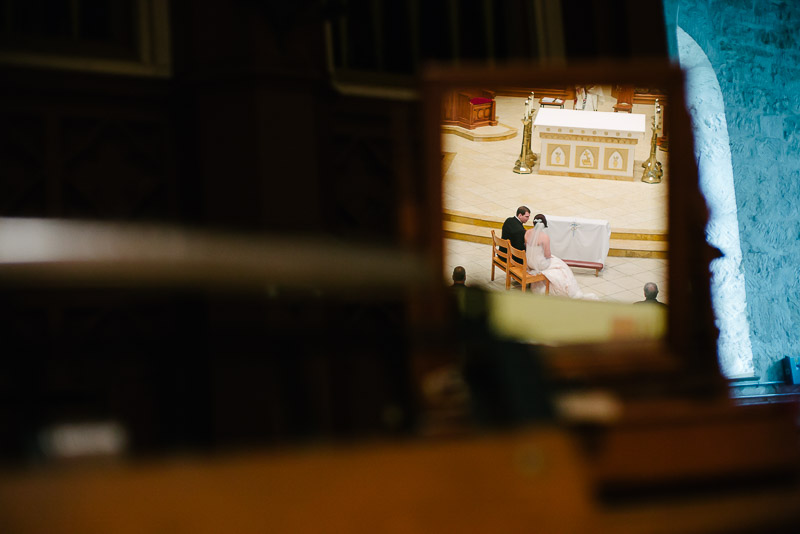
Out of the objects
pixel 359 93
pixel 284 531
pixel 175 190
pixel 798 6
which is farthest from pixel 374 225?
pixel 798 6

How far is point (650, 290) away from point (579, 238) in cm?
69

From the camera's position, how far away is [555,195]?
3.72 meters

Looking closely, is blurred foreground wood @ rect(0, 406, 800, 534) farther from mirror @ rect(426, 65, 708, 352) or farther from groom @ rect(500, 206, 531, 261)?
Answer: groom @ rect(500, 206, 531, 261)

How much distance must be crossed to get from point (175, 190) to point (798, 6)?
423cm

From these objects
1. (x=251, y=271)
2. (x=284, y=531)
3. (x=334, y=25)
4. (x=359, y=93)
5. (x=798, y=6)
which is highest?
(x=798, y=6)

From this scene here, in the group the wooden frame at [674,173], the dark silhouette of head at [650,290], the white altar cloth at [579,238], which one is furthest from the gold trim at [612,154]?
the wooden frame at [674,173]

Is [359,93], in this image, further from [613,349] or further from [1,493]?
[1,493]

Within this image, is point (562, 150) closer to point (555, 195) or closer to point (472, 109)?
point (555, 195)

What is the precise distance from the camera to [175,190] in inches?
102

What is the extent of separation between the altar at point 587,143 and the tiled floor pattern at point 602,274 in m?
0.48

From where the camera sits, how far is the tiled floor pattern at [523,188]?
3.46 m

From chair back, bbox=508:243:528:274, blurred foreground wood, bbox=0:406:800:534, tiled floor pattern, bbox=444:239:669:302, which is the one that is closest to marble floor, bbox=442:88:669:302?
tiled floor pattern, bbox=444:239:669:302

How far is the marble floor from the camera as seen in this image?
3.23 meters

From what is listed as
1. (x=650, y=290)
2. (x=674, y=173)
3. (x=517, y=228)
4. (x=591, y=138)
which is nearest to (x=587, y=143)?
(x=591, y=138)
